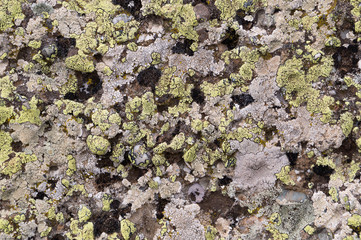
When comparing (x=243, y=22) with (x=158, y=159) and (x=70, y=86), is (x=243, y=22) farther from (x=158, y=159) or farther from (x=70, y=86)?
(x=70, y=86)

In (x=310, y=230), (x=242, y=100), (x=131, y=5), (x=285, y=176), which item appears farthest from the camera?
(x=131, y=5)

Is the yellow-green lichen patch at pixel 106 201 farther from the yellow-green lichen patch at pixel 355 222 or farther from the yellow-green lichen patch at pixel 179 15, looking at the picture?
the yellow-green lichen patch at pixel 355 222

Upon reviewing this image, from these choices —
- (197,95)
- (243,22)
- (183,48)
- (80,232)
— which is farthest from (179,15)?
(80,232)

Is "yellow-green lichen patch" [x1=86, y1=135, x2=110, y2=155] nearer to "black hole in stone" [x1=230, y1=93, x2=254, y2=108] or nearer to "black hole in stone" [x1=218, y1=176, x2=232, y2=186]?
"black hole in stone" [x1=218, y1=176, x2=232, y2=186]

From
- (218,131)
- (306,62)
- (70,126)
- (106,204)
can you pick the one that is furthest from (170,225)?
(306,62)

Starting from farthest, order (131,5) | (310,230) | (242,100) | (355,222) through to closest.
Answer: (131,5) → (242,100) → (310,230) → (355,222)

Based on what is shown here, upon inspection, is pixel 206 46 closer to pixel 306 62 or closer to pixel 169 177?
pixel 306 62

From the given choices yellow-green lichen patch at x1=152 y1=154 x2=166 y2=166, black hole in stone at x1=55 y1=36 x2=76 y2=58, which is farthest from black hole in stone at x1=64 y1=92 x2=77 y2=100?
yellow-green lichen patch at x1=152 y1=154 x2=166 y2=166
